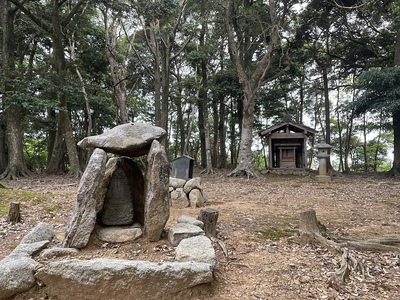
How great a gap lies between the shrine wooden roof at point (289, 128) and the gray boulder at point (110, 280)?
1595 centimetres

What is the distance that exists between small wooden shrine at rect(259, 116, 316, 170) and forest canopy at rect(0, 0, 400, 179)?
9.59 feet

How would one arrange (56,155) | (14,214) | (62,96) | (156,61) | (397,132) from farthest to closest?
(56,155), (397,132), (156,61), (62,96), (14,214)

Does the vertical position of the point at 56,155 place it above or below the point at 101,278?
above

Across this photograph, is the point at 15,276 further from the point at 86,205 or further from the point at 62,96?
the point at 62,96

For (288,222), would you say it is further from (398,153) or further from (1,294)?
(398,153)

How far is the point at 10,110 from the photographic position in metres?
12.2

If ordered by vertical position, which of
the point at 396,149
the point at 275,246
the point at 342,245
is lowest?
the point at 275,246

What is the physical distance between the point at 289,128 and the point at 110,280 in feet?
55.8

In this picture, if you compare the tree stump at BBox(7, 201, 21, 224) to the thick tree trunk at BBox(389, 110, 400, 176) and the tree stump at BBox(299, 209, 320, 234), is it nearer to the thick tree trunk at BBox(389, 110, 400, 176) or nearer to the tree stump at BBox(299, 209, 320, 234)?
the tree stump at BBox(299, 209, 320, 234)

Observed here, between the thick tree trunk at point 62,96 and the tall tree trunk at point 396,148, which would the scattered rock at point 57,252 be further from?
the tall tree trunk at point 396,148

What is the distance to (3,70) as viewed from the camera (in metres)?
11.5

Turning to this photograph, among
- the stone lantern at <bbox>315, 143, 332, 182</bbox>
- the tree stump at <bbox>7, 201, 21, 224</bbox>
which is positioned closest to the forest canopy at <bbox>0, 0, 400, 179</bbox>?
the stone lantern at <bbox>315, 143, 332, 182</bbox>

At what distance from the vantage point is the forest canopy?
12.8m

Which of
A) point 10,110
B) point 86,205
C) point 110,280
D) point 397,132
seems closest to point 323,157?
point 397,132
